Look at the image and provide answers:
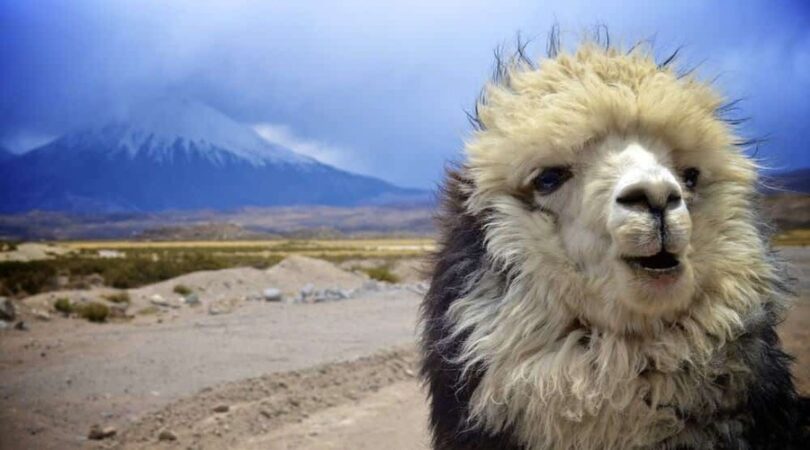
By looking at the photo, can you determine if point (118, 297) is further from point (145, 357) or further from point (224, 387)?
point (224, 387)

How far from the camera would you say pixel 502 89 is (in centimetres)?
236

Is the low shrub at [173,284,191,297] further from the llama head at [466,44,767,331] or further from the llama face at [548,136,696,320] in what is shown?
the llama face at [548,136,696,320]

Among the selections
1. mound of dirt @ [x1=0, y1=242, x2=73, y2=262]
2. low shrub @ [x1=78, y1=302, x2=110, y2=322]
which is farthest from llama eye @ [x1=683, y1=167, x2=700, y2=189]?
low shrub @ [x1=78, y1=302, x2=110, y2=322]

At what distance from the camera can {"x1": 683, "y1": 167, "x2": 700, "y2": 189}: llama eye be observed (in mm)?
2074

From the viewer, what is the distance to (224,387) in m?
5.10

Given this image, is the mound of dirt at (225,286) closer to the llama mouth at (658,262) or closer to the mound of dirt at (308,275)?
the mound of dirt at (308,275)

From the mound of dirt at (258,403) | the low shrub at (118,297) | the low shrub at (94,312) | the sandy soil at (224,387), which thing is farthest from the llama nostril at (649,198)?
the low shrub at (118,297)

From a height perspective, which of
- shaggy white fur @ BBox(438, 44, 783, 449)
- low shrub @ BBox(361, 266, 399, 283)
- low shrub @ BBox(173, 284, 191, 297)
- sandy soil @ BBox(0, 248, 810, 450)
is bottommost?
low shrub @ BBox(361, 266, 399, 283)

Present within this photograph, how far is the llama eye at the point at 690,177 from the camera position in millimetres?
2074

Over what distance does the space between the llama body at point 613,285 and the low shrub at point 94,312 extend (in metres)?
9.25

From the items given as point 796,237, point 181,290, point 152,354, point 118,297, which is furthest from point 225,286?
point 796,237

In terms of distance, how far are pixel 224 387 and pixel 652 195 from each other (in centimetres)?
408

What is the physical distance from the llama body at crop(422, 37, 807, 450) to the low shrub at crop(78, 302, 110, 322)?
364 inches

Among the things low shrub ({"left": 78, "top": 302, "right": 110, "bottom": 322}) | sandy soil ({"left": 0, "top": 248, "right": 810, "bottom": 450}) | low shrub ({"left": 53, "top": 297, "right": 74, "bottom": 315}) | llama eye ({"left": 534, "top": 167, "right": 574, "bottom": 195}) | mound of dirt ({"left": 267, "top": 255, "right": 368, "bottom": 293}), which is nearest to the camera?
llama eye ({"left": 534, "top": 167, "right": 574, "bottom": 195})
